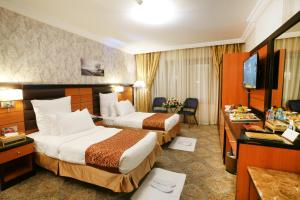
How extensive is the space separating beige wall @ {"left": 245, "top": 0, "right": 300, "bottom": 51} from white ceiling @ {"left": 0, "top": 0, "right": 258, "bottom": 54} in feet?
0.81

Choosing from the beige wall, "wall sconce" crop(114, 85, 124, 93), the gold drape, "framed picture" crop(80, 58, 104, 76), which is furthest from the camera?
the gold drape

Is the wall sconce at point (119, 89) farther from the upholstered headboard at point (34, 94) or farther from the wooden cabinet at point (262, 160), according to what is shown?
the wooden cabinet at point (262, 160)

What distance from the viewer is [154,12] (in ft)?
9.48

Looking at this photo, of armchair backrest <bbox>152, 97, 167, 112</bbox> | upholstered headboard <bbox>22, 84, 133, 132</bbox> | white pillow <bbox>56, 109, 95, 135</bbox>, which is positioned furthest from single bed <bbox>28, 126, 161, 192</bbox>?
armchair backrest <bbox>152, 97, 167, 112</bbox>

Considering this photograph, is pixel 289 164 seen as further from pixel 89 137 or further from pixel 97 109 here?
pixel 97 109

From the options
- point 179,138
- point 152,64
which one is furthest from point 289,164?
point 152,64

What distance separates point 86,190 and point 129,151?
85 cm

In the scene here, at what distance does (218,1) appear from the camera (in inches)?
99.6

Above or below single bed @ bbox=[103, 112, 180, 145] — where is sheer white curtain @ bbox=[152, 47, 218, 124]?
above

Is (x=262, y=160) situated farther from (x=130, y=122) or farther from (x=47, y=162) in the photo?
(x=47, y=162)

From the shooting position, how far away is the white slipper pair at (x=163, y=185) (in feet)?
6.80

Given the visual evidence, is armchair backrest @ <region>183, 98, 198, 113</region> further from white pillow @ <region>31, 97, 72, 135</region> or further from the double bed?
white pillow @ <region>31, 97, 72, 135</region>

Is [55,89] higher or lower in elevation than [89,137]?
higher

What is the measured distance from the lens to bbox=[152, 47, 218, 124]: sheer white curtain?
17.3 feet
